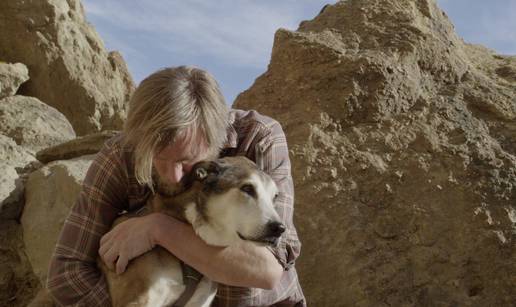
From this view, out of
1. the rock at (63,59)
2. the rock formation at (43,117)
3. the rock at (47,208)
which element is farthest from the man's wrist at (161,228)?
the rock at (63,59)

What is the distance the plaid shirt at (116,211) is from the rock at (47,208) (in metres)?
1.93

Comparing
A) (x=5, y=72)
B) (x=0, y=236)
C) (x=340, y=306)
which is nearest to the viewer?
(x=340, y=306)

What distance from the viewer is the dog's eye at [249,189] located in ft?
11.1

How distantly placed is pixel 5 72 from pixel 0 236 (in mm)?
3570

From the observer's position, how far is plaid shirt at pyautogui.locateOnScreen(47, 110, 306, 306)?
3.75m

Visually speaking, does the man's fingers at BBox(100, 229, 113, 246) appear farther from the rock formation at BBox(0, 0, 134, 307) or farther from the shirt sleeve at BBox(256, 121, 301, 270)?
the shirt sleeve at BBox(256, 121, 301, 270)

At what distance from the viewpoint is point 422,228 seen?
4930 millimetres

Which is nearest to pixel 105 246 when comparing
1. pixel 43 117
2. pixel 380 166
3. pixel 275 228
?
pixel 275 228

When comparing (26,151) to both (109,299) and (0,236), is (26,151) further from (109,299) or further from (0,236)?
(109,299)

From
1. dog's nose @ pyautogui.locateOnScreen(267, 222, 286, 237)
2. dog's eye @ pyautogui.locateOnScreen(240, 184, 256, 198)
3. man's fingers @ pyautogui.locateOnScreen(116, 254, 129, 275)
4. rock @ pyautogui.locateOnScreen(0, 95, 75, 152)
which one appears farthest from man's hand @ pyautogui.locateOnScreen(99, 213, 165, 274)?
rock @ pyautogui.locateOnScreen(0, 95, 75, 152)

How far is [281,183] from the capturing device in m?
3.78

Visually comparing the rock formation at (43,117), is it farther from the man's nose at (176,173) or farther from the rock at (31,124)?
the man's nose at (176,173)

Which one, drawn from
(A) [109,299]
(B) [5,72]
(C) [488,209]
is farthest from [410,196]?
(B) [5,72]

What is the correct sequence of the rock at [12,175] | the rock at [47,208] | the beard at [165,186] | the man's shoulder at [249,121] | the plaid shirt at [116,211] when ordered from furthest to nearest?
the rock at [12,175] < the rock at [47,208] < the man's shoulder at [249,121] < the plaid shirt at [116,211] < the beard at [165,186]
